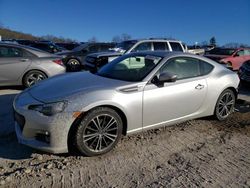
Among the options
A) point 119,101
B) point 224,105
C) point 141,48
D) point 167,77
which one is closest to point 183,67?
point 167,77

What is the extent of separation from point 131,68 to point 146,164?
1900 millimetres

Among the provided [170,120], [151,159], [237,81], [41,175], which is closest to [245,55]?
[237,81]

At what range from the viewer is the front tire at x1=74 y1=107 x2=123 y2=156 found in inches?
156

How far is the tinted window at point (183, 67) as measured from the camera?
5004 mm

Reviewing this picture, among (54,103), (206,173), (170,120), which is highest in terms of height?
(54,103)

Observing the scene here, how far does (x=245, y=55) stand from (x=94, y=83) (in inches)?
559

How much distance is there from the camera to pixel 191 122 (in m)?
5.68

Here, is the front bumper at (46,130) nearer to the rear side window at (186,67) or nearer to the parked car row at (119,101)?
the parked car row at (119,101)

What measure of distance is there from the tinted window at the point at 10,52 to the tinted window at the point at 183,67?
528 centimetres

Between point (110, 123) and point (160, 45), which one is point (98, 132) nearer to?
point (110, 123)

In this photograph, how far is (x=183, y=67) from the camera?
5.21 meters

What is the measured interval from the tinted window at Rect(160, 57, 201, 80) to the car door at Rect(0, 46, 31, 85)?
5.00 metres

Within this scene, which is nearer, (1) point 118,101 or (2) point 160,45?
(1) point 118,101

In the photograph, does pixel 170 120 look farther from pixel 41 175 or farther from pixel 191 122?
pixel 41 175
